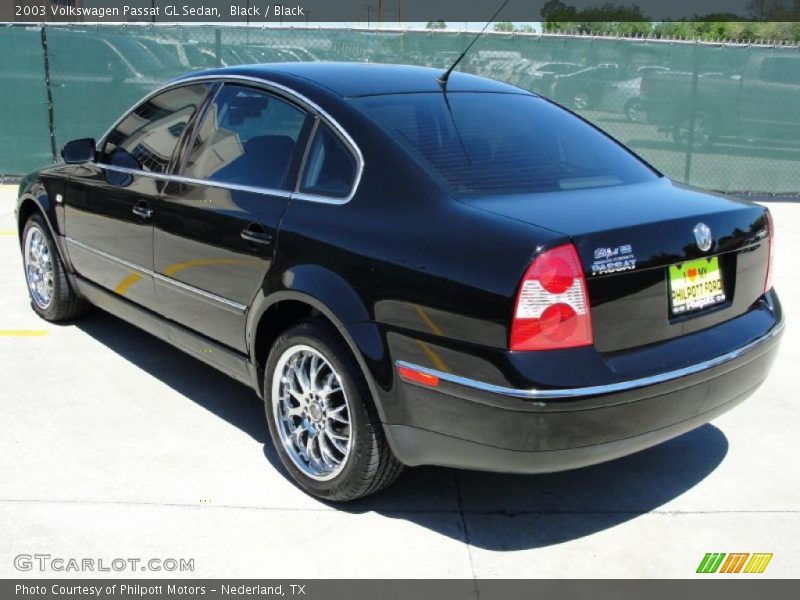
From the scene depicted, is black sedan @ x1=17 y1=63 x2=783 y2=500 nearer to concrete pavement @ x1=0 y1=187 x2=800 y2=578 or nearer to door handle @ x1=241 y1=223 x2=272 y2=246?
door handle @ x1=241 y1=223 x2=272 y2=246

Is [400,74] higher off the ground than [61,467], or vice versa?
[400,74]

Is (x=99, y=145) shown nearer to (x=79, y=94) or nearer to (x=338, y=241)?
(x=338, y=241)

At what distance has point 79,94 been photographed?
39.6ft

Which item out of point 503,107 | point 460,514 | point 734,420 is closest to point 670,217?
point 503,107

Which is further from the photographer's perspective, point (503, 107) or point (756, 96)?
point (756, 96)

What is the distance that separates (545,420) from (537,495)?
0.94 m

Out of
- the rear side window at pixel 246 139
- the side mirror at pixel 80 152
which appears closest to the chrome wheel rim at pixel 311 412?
the rear side window at pixel 246 139

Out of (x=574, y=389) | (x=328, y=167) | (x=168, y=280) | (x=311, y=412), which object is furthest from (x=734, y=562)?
(x=168, y=280)

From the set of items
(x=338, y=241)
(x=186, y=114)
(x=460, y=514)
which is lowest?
(x=460, y=514)

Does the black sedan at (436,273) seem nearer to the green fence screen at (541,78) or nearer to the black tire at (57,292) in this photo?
the black tire at (57,292)

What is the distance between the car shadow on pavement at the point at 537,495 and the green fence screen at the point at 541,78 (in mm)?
8433

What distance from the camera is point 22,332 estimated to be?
5703mm

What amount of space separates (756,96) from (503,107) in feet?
30.1

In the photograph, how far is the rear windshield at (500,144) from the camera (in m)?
3.33
